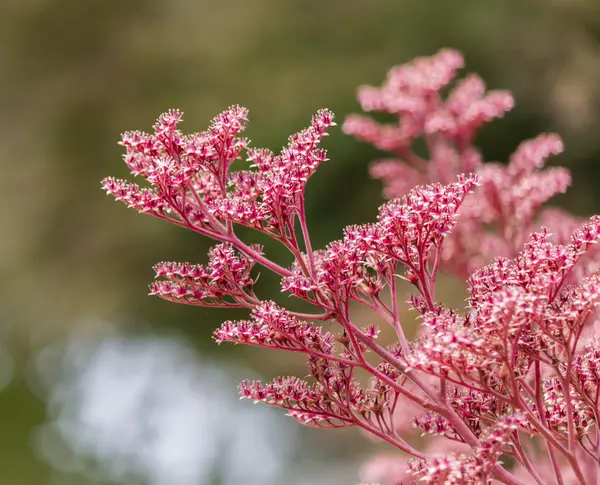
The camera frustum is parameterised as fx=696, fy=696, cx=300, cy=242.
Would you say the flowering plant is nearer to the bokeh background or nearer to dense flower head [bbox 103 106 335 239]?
dense flower head [bbox 103 106 335 239]

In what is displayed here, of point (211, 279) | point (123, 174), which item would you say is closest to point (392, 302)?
point (211, 279)

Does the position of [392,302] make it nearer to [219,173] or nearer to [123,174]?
[219,173]

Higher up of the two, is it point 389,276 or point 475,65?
point 475,65

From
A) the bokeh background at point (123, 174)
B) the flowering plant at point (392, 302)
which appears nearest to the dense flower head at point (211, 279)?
the flowering plant at point (392, 302)

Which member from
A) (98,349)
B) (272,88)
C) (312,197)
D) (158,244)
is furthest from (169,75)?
(98,349)

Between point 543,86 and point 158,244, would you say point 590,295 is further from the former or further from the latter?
point 158,244

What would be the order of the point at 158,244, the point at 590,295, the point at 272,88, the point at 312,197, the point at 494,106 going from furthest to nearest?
the point at 158,244 → the point at 272,88 → the point at 312,197 → the point at 494,106 → the point at 590,295

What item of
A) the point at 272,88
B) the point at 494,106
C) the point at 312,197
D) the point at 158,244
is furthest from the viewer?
the point at 158,244

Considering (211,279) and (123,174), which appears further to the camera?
(123,174)
